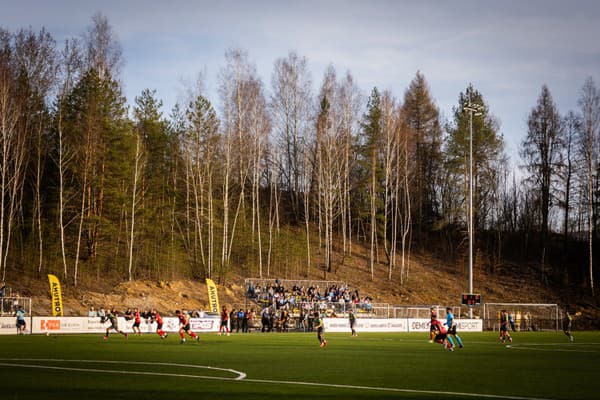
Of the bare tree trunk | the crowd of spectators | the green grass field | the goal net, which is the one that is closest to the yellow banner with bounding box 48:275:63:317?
the bare tree trunk

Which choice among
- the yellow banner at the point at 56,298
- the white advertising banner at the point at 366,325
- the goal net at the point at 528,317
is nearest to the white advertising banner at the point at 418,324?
the white advertising banner at the point at 366,325

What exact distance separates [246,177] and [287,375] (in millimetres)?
56503

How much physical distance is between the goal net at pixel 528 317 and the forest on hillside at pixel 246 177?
9802 mm

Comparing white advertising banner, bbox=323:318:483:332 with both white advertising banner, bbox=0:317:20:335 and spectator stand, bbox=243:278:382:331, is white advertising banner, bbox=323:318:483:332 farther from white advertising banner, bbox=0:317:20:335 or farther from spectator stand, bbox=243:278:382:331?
white advertising banner, bbox=0:317:20:335

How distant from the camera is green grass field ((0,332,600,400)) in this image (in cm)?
1406

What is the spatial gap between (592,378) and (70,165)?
157 feet

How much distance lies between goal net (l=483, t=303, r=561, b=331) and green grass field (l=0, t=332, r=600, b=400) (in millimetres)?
37550

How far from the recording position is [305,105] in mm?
74688

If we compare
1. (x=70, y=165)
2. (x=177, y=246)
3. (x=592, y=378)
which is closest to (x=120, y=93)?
(x=70, y=165)

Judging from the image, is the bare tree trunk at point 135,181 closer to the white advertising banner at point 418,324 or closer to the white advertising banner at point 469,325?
the white advertising banner at point 418,324

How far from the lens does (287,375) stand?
59.3ft

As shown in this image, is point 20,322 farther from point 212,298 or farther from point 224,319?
point 212,298

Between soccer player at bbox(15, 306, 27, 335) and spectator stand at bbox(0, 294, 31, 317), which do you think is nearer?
soccer player at bbox(15, 306, 27, 335)

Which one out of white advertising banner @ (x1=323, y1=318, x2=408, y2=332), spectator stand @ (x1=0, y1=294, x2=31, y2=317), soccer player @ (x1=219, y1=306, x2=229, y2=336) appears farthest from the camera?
white advertising banner @ (x1=323, y1=318, x2=408, y2=332)
